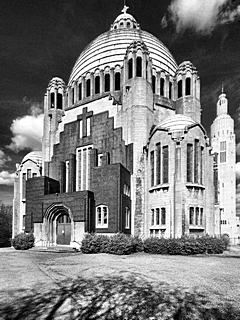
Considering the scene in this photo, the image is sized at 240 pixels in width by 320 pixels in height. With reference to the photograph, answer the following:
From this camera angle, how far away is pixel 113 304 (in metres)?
9.12

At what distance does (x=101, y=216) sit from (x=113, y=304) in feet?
72.0

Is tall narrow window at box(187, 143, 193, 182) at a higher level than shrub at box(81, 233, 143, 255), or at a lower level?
higher

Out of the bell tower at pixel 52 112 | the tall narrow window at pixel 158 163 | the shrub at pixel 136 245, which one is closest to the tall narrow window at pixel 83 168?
the bell tower at pixel 52 112

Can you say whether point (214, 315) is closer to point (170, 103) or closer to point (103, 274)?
point (103, 274)

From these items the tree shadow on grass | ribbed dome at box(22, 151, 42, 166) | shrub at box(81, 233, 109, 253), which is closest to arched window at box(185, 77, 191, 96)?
ribbed dome at box(22, 151, 42, 166)

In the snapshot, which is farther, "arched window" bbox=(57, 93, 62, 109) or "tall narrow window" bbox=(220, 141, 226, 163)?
"tall narrow window" bbox=(220, 141, 226, 163)

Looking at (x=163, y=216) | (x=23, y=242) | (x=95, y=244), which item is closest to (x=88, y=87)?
(x=163, y=216)

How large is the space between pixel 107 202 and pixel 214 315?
2261cm

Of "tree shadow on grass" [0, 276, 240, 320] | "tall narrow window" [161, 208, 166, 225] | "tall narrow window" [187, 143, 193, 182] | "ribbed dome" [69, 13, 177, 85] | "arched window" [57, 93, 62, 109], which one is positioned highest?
"ribbed dome" [69, 13, 177, 85]

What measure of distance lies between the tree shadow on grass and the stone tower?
359 ft

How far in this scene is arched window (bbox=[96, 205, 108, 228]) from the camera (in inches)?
1211

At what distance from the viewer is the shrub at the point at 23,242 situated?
1248 inches

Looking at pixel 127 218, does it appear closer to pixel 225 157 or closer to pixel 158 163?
pixel 158 163

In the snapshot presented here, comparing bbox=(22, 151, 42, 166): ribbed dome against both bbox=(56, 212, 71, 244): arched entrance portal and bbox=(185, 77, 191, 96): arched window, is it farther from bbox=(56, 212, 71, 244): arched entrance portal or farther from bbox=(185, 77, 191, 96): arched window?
bbox=(185, 77, 191, 96): arched window
